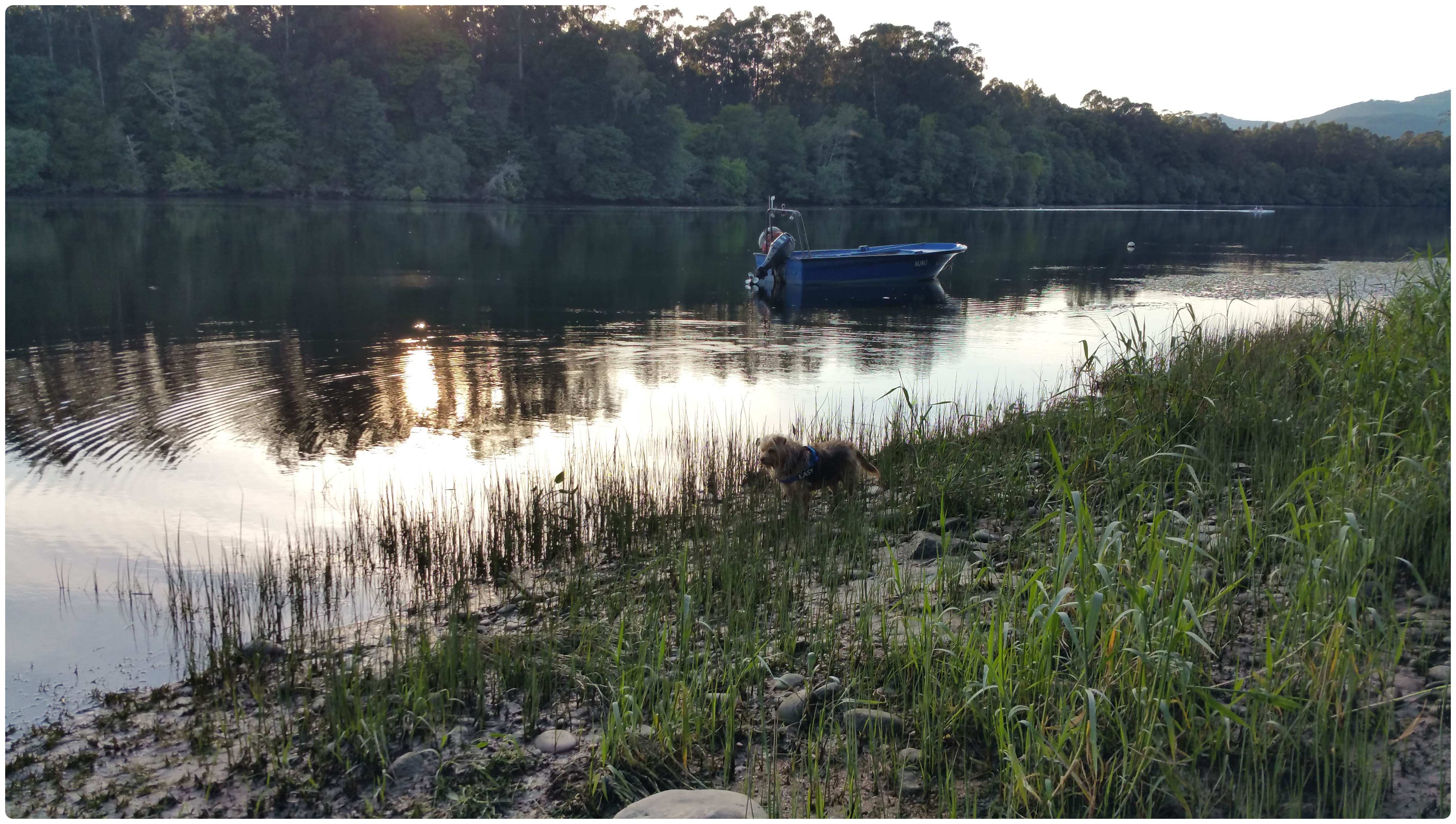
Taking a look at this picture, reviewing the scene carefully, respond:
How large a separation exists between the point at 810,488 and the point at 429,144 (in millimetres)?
60285

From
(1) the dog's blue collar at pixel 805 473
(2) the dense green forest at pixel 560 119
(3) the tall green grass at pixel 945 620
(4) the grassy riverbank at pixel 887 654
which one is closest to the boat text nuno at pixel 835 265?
(3) the tall green grass at pixel 945 620

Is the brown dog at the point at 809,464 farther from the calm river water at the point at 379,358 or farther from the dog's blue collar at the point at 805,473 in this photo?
the calm river water at the point at 379,358

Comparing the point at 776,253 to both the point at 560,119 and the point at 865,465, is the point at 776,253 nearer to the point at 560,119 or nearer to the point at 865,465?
the point at 865,465

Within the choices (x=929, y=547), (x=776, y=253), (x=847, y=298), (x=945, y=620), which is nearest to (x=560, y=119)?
(x=776, y=253)

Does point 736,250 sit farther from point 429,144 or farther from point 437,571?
point 429,144

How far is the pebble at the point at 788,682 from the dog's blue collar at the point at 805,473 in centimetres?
247

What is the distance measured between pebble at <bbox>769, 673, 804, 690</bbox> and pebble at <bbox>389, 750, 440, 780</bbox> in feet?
4.42

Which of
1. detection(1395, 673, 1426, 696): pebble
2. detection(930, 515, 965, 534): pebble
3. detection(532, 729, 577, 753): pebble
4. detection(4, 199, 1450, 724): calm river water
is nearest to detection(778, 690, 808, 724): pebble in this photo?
detection(532, 729, 577, 753): pebble

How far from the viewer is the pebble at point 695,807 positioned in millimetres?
3230

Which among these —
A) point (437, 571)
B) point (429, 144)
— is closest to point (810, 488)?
point (437, 571)

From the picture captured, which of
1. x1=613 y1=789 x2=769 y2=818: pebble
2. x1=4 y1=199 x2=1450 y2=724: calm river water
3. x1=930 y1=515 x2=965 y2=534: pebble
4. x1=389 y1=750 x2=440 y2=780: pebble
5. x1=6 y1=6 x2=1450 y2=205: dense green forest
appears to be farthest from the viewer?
x1=6 y1=6 x2=1450 y2=205: dense green forest

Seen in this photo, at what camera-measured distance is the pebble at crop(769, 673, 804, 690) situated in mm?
4203

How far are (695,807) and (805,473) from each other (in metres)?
3.58

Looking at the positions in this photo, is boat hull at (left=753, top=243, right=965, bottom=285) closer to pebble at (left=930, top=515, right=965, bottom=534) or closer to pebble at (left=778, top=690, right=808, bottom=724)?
pebble at (left=930, top=515, right=965, bottom=534)
